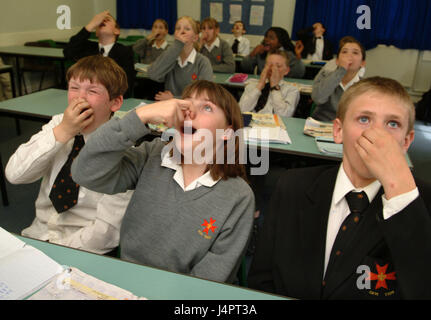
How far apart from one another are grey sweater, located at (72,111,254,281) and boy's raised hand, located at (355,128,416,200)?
0.42 meters

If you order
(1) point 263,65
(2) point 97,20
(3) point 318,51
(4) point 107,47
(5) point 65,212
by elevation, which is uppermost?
(2) point 97,20

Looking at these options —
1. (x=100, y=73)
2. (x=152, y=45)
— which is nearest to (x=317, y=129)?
(x=100, y=73)

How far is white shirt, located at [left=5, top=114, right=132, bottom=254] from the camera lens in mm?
1333

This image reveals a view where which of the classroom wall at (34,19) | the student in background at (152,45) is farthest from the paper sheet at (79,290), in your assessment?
the classroom wall at (34,19)

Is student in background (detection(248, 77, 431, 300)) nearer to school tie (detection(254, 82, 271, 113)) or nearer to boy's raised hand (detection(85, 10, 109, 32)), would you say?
school tie (detection(254, 82, 271, 113))

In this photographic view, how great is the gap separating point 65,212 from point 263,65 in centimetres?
352

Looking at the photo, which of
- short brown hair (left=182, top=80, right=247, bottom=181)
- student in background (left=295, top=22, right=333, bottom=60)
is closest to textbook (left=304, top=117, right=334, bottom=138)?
short brown hair (left=182, top=80, right=247, bottom=181)

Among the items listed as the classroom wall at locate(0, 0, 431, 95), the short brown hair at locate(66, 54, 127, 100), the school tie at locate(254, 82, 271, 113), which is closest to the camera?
the short brown hair at locate(66, 54, 127, 100)

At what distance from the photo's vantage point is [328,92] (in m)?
2.92

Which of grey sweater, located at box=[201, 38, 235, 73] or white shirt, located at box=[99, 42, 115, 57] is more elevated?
white shirt, located at box=[99, 42, 115, 57]

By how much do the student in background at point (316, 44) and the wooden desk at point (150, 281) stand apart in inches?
238

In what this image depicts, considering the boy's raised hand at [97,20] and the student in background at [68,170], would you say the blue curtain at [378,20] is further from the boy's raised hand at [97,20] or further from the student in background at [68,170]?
the student in background at [68,170]

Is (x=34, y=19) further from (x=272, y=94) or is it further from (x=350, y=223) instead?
(x=350, y=223)
